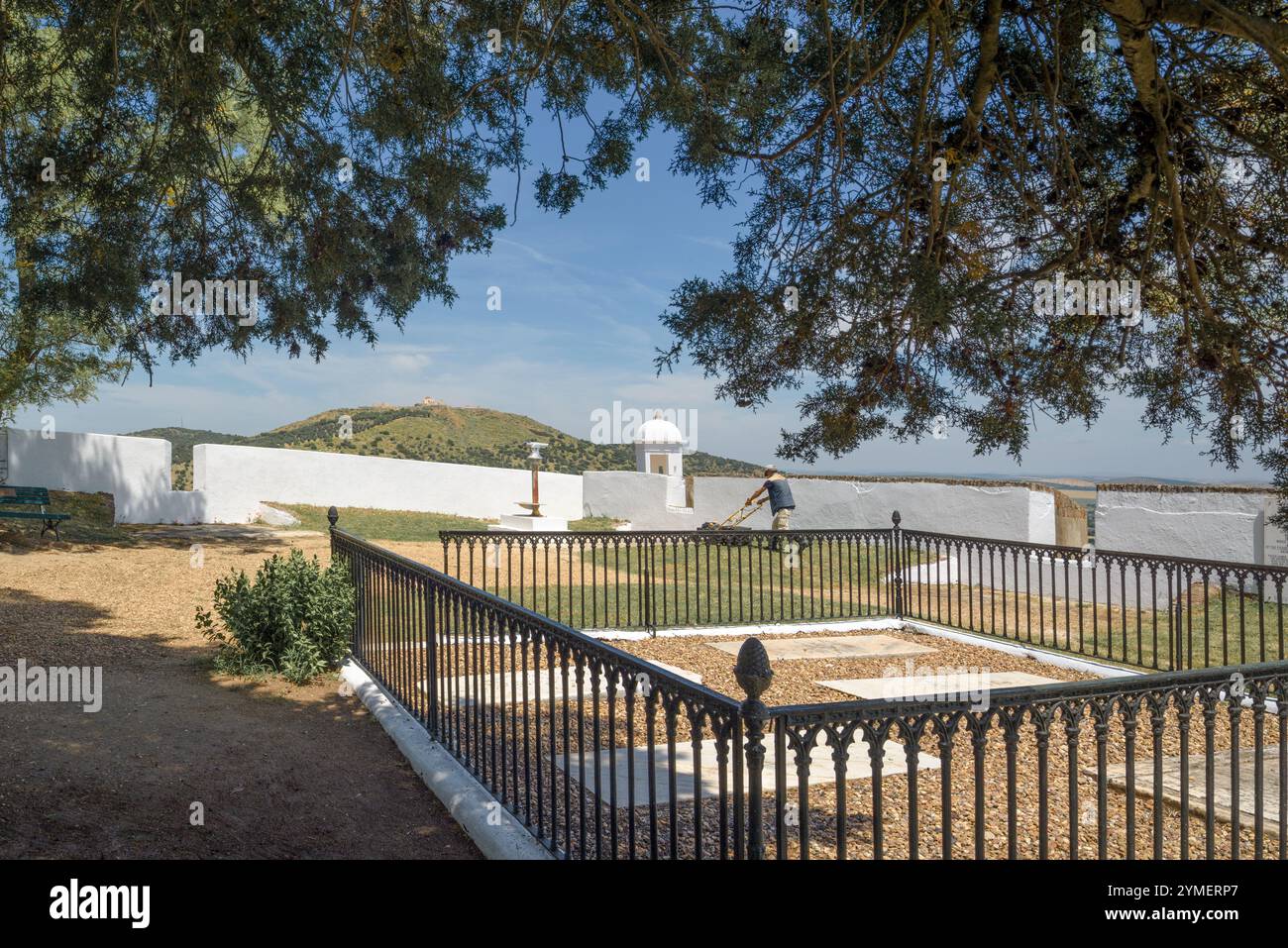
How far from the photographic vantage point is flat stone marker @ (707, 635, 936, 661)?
29.8 ft

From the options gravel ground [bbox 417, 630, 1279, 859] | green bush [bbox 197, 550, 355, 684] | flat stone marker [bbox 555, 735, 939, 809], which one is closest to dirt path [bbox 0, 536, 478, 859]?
green bush [bbox 197, 550, 355, 684]

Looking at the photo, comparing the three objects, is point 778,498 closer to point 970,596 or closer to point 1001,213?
point 970,596

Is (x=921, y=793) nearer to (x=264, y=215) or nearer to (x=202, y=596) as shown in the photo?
(x=264, y=215)

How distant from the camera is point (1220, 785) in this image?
16.7ft

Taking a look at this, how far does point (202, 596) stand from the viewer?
10.8 metres

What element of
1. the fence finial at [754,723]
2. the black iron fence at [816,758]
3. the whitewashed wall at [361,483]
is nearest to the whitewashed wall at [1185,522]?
the black iron fence at [816,758]

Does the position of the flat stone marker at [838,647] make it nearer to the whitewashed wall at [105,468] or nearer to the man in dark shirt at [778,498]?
the man in dark shirt at [778,498]

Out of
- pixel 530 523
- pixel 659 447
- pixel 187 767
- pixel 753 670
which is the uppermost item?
pixel 659 447

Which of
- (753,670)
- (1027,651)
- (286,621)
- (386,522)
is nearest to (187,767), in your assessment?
(286,621)

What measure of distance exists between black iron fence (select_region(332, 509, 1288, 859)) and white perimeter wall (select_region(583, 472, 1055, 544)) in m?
9.38

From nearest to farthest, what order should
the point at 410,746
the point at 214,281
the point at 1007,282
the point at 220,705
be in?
1. the point at 1007,282
2. the point at 410,746
3. the point at 214,281
4. the point at 220,705

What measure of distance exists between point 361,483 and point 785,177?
66.6ft
